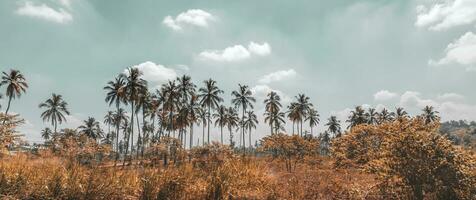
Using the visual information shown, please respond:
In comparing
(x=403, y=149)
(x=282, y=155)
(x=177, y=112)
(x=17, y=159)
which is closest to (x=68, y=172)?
(x=17, y=159)

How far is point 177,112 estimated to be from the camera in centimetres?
6756

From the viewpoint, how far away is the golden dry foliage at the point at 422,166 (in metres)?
11.3

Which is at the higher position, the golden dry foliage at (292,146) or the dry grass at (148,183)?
the golden dry foliage at (292,146)

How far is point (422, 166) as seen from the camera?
38.3 ft

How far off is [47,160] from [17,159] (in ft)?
3.18

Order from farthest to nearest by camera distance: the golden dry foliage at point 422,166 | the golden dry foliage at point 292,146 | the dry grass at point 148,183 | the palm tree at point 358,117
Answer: the palm tree at point 358,117, the golden dry foliage at point 292,146, the dry grass at point 148,183, the golden dry foliage at point 422,166

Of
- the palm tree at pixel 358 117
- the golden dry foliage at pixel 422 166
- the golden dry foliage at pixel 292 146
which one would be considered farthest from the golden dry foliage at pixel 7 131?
the palm tree at pixel 358 117

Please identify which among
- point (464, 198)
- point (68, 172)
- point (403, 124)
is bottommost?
point (464, 198)

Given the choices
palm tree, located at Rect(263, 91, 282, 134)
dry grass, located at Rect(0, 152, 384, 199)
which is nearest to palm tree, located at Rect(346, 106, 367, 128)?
palm tree, located at Rect(263, 91, 282, 134)

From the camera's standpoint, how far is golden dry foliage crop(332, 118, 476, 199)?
11.3 metres

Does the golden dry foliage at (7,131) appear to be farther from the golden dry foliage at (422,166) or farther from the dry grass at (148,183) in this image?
the golden dry foliage at (422,166)

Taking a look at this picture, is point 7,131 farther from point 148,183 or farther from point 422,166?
point 422,166

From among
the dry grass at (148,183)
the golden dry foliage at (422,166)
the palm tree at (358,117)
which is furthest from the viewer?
the palm tree at (358,117)

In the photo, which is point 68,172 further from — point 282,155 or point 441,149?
point 282,155
